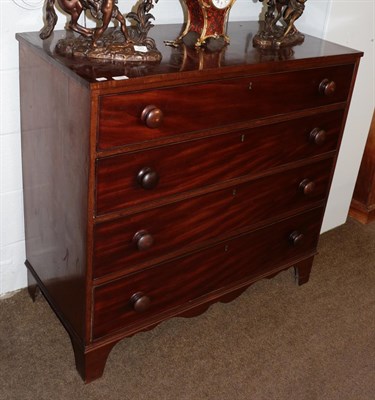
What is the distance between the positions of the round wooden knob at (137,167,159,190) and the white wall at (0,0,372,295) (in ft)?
1.87

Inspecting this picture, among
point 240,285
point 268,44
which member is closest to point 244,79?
point 268,44

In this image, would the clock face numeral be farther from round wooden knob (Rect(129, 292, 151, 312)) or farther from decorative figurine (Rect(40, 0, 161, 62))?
round wooden knob (Rect(129, 292, 151, 312))

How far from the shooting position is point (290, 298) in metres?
2.23

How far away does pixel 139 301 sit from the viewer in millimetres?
1688

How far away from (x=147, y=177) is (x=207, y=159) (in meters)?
0.23

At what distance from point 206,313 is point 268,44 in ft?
3.24

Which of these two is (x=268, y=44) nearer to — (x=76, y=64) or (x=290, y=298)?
(x=76, y=64)

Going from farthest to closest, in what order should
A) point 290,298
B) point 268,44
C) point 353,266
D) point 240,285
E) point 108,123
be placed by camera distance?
point 353,266 → point 290,298 → point 240,285 → point 268,44 → point 108,123

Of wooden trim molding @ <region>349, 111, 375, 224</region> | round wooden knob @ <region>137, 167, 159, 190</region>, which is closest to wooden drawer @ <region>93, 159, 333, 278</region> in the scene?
round wooden knob @ <region>137, 167, 159, 190</region>

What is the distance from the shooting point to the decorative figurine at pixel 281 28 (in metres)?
1.78

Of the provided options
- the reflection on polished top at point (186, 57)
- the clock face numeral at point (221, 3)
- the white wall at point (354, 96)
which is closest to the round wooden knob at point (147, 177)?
the reflection on polished top at point (186, 57)

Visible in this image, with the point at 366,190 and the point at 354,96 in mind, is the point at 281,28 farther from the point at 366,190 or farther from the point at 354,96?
the point at 366,190

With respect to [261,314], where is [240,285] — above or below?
above

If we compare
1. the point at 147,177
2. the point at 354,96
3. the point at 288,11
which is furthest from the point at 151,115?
the point at 354,96
